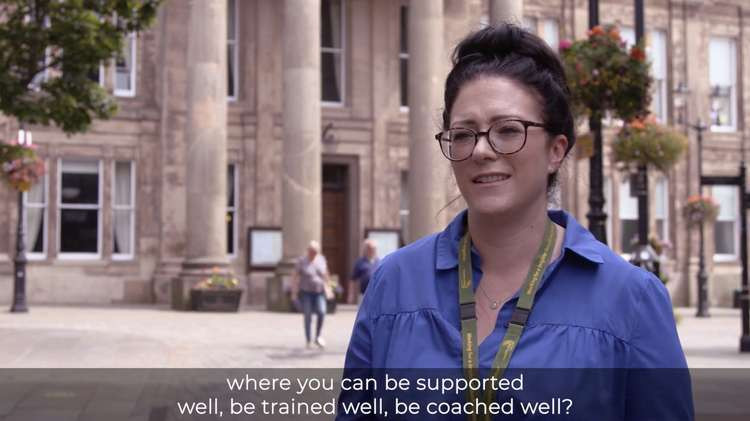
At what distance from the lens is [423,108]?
28594 mm

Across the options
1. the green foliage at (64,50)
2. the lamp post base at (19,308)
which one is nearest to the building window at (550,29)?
the lamp post base at (19,308)

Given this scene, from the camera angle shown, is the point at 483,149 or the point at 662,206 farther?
the point at 662,206

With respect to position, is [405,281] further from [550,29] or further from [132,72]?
[550,29]

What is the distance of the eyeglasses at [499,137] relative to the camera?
2.60 meters

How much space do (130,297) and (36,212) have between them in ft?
11.0

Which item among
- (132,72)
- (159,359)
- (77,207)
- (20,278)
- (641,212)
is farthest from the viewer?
(132,72)

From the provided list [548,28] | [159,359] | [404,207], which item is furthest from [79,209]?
[159,359]

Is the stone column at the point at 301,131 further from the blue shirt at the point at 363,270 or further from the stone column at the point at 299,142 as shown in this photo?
the blue shirt at the point at 363,270

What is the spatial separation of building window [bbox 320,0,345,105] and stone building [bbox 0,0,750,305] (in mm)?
42

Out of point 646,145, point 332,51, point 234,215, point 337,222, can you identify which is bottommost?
point 337,222

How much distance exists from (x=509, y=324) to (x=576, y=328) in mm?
146

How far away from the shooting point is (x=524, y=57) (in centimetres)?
266

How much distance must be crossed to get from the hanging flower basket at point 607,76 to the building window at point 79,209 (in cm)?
1897

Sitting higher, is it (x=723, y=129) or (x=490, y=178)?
(x=723, y=129)
